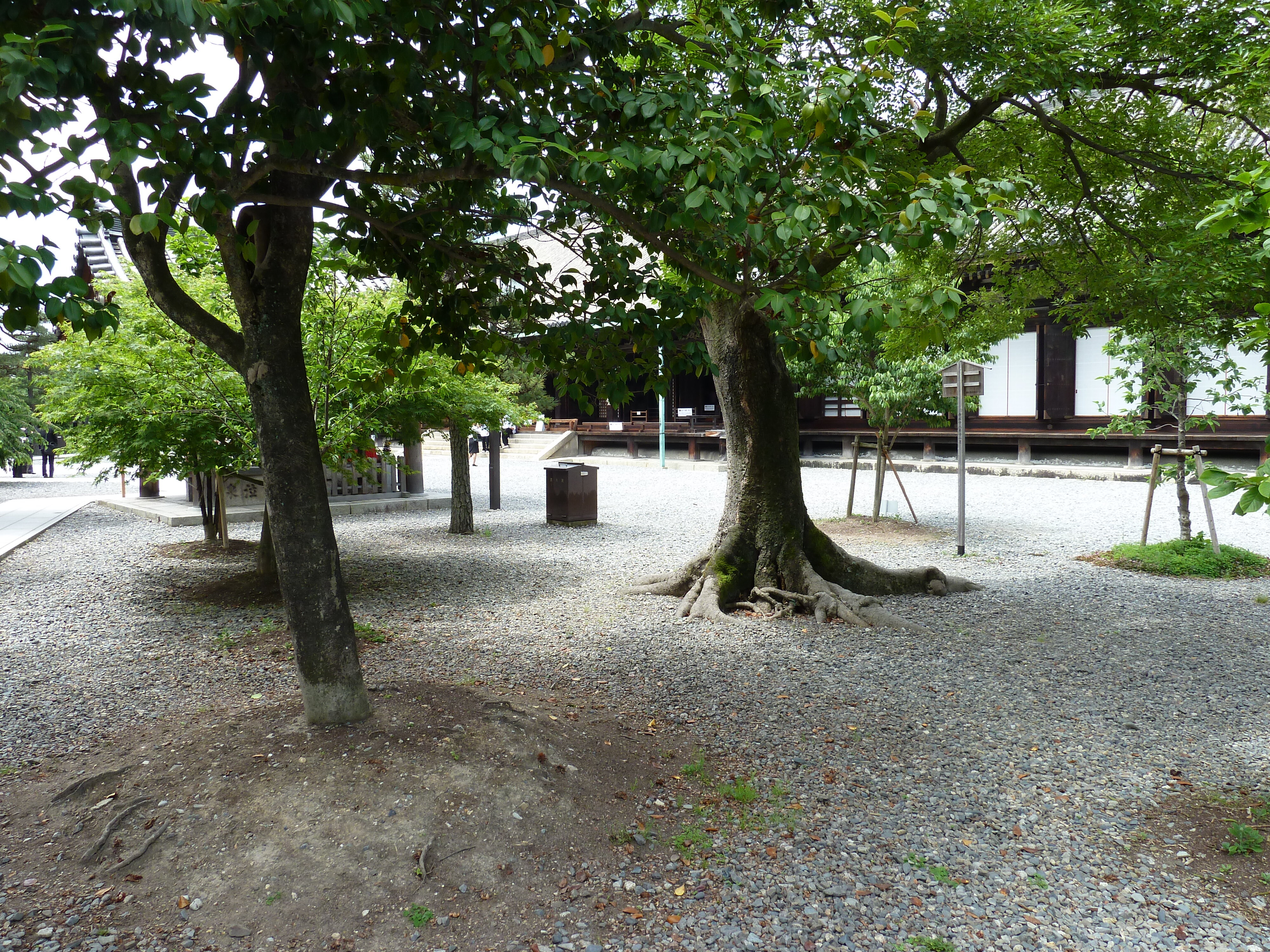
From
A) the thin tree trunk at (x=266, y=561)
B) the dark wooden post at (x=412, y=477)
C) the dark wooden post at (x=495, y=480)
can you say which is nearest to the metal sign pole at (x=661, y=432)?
the dark wooden post at (x=495, y=480)

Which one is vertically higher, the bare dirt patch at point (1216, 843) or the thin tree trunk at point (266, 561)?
the thin tree trunk at point (266, 561)

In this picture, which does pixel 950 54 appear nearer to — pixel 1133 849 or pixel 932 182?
pixel 932 182

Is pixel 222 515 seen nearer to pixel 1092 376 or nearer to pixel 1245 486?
pixel 1245 486

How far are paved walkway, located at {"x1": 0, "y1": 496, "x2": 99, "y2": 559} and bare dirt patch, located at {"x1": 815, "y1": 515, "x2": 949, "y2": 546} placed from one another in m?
10.7

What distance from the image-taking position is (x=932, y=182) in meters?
2.90

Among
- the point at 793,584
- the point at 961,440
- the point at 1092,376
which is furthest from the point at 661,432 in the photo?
the point at 793,584

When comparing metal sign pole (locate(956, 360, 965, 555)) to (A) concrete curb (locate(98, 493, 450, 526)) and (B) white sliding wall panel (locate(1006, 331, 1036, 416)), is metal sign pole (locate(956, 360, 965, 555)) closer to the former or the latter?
(A) concrete curb (locate(98, 493, 450, 526))

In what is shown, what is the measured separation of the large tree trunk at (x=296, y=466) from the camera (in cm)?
365

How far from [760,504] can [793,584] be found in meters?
0.77

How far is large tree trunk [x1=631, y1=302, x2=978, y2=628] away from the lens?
24.0ft

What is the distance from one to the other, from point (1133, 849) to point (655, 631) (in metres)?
3.82

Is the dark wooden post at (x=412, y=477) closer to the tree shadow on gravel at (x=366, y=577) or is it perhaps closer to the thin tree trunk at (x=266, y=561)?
the tree shadow on gravel at (x=366, y=577)

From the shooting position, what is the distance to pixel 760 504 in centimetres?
753

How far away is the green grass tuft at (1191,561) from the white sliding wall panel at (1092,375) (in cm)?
1205
